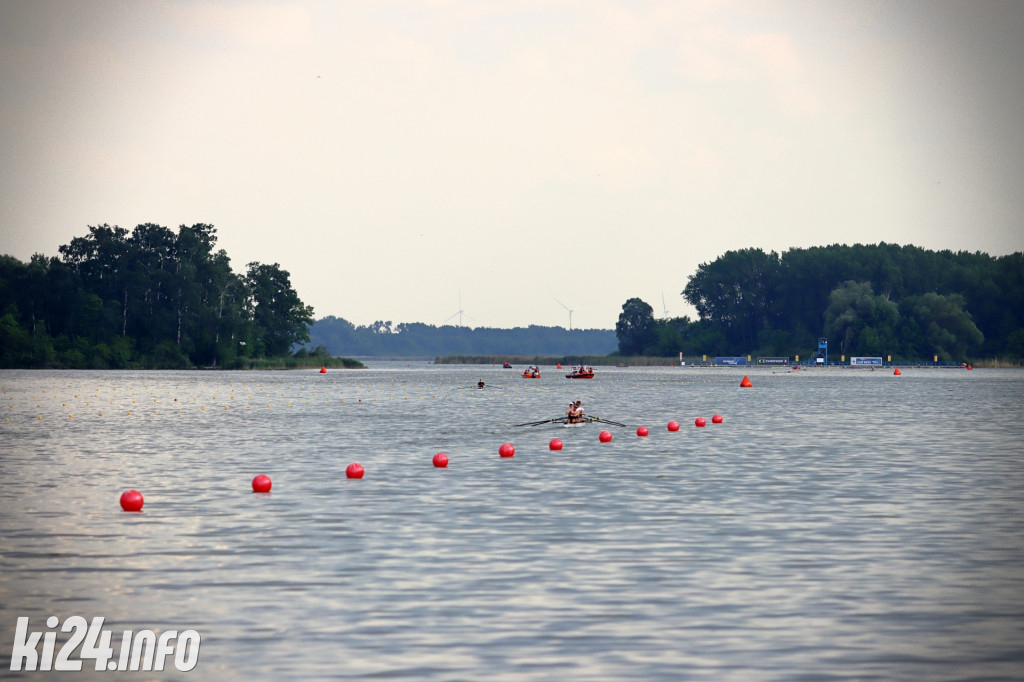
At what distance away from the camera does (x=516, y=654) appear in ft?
38.0

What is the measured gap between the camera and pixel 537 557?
1709 centimetres

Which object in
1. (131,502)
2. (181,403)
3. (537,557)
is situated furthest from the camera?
(181,403)

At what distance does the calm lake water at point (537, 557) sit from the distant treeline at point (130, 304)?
148441 mm

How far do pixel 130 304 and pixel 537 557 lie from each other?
176892 mm

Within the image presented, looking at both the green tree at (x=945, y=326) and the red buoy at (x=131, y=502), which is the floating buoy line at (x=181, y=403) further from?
the green tree at (x=945, y=326)

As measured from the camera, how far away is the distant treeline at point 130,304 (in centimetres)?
17900

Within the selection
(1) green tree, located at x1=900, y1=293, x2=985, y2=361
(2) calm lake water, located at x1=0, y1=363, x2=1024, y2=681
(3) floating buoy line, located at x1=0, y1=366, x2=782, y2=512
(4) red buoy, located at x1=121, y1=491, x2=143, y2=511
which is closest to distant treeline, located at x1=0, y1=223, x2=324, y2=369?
(3) floating buoy line, located at x1=0, y1=366, x2=782, y2=512

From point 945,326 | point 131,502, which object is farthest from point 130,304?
point 131,502

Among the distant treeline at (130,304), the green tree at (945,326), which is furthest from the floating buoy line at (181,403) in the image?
the green tree at (945,326)

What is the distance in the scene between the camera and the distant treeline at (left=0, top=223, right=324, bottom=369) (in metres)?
179

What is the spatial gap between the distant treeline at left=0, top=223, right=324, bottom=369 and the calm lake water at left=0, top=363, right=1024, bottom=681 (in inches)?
5844

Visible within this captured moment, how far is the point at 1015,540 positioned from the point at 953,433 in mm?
26297

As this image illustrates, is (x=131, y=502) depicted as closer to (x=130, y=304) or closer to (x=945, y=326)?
(x=130, y=304)

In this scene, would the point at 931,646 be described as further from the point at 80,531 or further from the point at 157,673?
the point at 80,531
